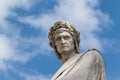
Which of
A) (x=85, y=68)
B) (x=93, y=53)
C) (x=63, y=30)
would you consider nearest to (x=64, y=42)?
(x=63, y=30)

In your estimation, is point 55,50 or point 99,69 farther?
point 55,50

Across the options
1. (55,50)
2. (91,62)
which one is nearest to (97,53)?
(91,62)

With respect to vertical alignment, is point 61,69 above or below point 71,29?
below

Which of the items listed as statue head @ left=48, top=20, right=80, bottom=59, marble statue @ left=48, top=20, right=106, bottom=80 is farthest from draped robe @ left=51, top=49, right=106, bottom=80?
statue head @ left=48, top=20, right=80, bottom=59

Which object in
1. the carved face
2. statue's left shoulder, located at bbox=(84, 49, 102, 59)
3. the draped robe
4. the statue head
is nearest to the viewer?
the draped robe

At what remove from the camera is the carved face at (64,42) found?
17.5 meters

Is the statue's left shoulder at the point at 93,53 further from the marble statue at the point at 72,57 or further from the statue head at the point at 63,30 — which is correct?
the statue head at the point at 63,30

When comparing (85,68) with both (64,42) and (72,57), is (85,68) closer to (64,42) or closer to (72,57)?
(72,57)

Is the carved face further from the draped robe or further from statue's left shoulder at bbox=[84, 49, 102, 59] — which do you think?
statue's left shoulder at bbox=[84, 49, 102, 59]

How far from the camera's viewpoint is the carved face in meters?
17.5

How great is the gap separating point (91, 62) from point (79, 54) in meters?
0.69

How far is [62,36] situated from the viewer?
57.6 ft

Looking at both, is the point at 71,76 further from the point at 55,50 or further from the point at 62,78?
the point at 55,50

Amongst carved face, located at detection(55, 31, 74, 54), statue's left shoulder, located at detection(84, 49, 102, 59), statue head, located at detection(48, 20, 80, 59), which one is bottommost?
statue's left shoulder, located at detection(84, 49, 102, 59)
